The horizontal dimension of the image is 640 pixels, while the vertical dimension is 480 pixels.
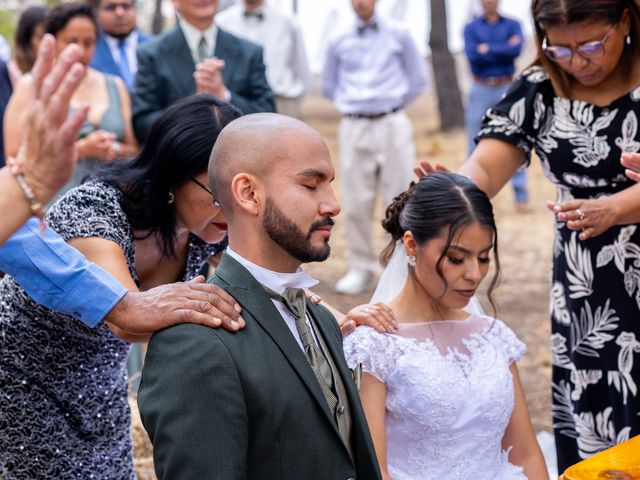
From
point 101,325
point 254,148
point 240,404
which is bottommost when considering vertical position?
point 101,325

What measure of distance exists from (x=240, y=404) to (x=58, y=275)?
0.73m

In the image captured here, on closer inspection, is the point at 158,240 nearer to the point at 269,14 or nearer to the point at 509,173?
the point at 509,173

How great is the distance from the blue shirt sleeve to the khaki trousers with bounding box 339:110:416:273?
5489mm

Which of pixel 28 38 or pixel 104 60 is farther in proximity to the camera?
pixel 104 60

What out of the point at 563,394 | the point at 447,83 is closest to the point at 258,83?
the point at 563,394

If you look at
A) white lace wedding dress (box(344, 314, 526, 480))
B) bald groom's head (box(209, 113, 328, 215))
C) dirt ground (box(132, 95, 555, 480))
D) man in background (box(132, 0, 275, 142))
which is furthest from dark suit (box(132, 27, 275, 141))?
bald groom's head (box(209, 113, 328, 215))

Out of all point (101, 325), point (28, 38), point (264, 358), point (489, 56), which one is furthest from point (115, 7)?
point (489, 56)

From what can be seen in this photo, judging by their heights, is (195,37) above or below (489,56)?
above

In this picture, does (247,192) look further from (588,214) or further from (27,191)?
(588,214)

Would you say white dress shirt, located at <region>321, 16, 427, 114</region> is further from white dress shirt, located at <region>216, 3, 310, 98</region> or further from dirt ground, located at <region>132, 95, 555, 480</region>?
dirt ground, located at <region>132, 95, 555, 480</region>

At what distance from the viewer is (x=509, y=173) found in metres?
3.61

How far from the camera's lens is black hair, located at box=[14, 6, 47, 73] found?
5711 mm

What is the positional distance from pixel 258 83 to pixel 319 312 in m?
3.48

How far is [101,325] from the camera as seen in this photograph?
2.71 metres
